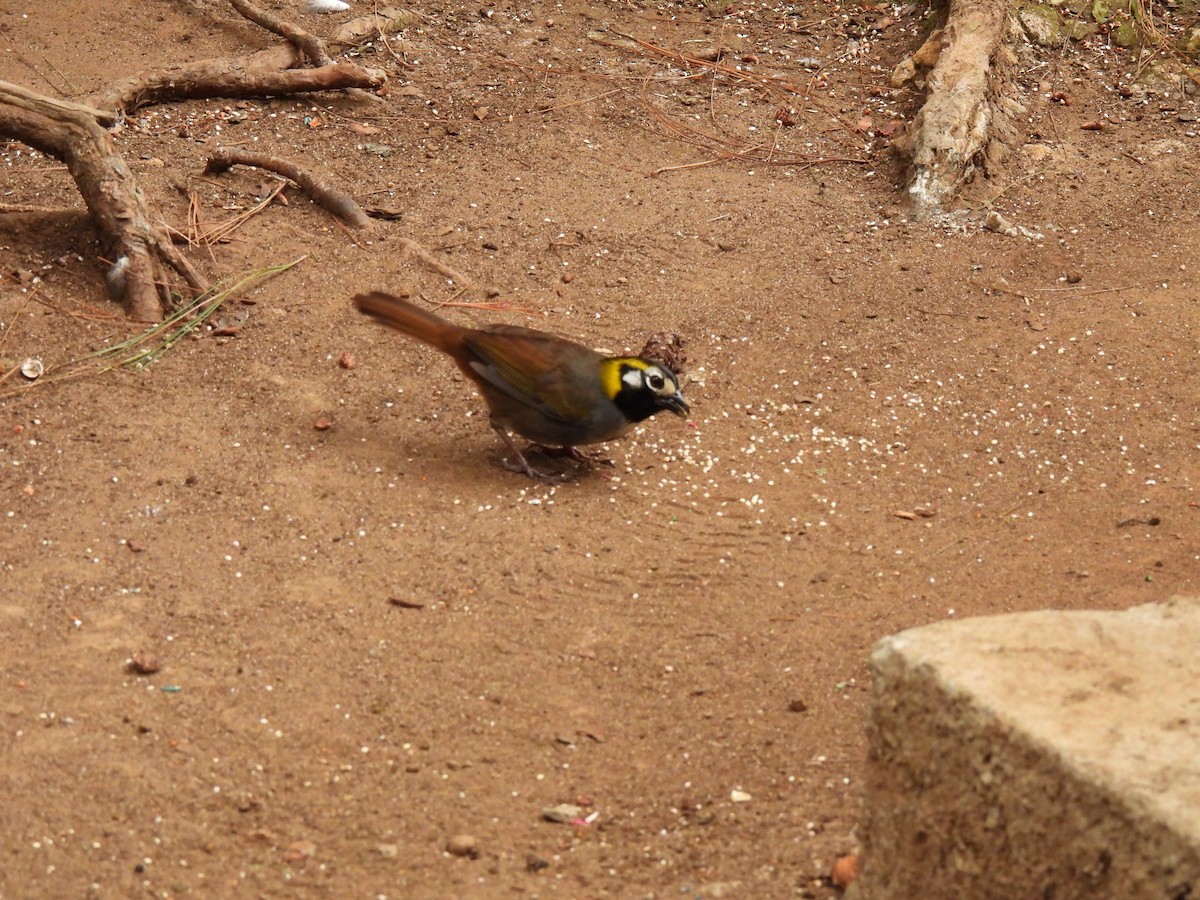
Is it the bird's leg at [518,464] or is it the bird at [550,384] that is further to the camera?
the bird's leg at [518,464]

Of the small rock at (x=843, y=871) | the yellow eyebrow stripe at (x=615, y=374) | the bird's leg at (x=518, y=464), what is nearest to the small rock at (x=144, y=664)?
the bird's leg at (x=518, y=464)

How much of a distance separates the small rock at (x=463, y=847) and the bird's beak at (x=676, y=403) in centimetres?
202

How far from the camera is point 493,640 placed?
13.5 ft

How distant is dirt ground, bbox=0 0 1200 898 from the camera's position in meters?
3.50

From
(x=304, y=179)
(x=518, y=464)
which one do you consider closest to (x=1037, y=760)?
(x=518, y=464)

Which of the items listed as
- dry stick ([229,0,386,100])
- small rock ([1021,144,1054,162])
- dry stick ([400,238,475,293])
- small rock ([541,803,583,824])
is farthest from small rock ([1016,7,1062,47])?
small rock ([541,803,583,824])

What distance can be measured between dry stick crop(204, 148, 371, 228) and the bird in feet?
4.69

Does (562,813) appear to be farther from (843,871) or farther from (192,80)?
(192,80)

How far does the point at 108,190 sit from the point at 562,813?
3618 mm

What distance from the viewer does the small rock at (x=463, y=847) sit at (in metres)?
3.35

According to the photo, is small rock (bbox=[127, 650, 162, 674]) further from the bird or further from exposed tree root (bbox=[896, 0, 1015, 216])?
exposed tree root (bbox=[896, 0, 1015, 216])

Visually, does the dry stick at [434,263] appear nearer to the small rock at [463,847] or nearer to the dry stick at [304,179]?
the dry stick at [304,179]

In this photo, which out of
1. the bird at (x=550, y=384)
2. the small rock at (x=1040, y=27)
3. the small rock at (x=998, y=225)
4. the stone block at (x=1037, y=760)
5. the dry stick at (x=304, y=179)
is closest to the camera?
the stone block at (x=1037, y=760)

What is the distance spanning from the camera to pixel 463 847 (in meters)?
3.35
